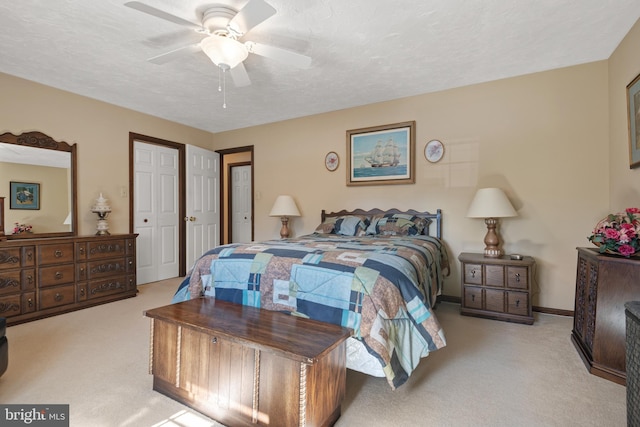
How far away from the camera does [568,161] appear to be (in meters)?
3.03

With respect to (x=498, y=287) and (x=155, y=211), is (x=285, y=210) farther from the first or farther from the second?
(x=498, y=287)

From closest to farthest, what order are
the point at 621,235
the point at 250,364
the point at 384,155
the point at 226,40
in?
the point at 250,364 → the point at 621,235 → the point at 226,40 → the point at 384,155

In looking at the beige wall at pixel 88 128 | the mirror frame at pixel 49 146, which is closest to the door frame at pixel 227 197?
the beige wall at pixel 88 128

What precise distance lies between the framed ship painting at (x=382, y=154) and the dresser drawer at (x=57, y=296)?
11.3ft

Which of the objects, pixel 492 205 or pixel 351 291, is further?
pixel 492 205

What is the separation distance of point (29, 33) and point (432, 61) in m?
3.42

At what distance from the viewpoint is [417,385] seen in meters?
1.85

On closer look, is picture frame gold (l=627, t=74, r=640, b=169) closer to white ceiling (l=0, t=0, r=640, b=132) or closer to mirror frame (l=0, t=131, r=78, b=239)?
white ceiling (l=0, t=0, r=640, b=132)

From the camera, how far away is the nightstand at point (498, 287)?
2.82 meters

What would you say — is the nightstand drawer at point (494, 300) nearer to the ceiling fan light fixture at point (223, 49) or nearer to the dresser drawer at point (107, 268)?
the ceiling fan light fixture at point (223, 49)

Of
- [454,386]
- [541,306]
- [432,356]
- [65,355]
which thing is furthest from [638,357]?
[65,355]

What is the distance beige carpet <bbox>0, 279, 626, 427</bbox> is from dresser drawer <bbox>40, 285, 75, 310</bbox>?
39cm

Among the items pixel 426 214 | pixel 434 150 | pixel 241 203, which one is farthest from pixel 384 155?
pixel 241 203

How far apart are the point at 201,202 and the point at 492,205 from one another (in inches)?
167
